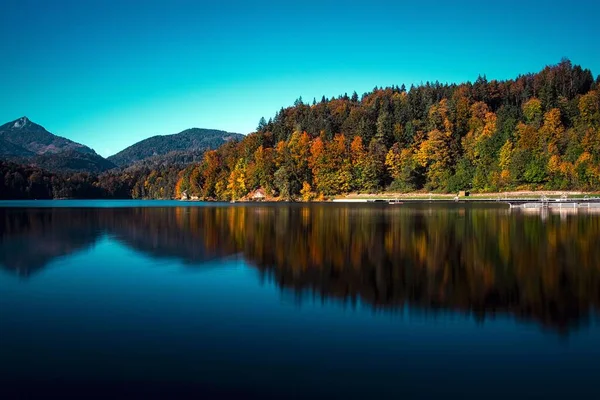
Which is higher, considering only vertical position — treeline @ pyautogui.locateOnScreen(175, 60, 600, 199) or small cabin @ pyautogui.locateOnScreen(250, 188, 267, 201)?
treeline @ pyautogui.locateOnScreen(175, 60, 600, 199)

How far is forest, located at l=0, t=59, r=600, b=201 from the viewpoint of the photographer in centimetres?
9319

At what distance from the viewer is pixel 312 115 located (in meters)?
144

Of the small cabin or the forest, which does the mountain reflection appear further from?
the small cabin

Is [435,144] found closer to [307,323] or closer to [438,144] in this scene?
[438,144]

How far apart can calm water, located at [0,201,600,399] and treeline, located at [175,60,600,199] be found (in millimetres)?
80703

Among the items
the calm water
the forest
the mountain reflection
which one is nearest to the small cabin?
the forest

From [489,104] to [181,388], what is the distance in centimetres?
13740

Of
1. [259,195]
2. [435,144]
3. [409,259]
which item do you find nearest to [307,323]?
[409,259]

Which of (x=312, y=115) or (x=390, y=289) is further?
(x=312, y=115)

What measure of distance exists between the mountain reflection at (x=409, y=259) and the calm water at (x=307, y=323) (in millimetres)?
99

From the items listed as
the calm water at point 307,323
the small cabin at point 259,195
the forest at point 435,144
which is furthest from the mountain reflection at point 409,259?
the small cabin at point 259,195

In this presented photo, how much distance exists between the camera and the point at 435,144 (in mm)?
109312

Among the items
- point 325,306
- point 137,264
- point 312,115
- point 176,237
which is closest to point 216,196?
point 312,115

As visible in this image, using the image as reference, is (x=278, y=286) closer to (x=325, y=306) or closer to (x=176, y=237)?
(x=325, y=306)
